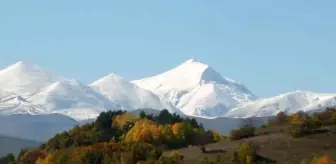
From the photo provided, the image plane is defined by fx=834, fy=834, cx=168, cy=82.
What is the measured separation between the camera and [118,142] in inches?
5935

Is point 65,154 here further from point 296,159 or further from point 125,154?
point 296,159

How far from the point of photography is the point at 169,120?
19562 centimetres

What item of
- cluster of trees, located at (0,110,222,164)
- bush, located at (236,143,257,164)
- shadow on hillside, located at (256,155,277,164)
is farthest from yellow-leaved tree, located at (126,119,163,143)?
bush, located at (236,143,257,164)

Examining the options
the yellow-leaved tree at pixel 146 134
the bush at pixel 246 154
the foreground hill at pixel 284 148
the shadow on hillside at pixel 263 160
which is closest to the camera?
the bush at pixel 246 154

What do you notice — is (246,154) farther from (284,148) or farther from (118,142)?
(118,142)

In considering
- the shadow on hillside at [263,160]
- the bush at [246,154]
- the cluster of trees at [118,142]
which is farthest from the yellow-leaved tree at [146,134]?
the bush at [246,154]

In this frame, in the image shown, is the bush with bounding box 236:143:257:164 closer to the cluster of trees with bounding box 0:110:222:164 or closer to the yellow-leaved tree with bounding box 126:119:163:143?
the cluster of trees with bounding box 0:110:222:164

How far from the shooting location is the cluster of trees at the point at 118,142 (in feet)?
387

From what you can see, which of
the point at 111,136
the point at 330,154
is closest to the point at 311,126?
the point at 330,154

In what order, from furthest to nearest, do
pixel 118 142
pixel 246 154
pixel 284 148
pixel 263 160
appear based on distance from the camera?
pixel 118 142, pixel 284 148, pixel 263 160, pixel 246 154

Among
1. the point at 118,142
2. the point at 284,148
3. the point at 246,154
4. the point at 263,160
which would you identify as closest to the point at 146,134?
the point at 118,142

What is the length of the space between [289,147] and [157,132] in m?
36.2

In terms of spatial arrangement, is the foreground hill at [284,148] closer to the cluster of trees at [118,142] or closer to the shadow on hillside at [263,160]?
the shadow on hillside at [263,160]

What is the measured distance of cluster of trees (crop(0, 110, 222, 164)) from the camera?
11788cm
